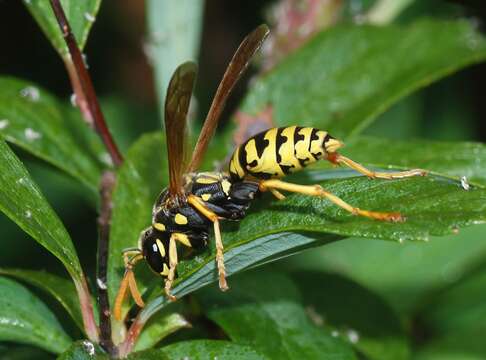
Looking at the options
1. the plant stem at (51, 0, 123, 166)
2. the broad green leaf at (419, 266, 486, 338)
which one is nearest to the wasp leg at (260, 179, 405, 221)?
the plant stem at (51, 0, 123, 166)

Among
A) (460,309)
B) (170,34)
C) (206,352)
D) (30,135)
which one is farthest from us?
(460,309)

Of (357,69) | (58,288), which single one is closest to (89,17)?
(58,288)

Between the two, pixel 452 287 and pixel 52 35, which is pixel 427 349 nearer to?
pixel 452 287

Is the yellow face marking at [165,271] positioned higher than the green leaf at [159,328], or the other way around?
the yellow face marking at [165,271]

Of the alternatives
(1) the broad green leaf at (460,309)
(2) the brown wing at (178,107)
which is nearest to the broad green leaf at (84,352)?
(2) the brown wing at (178,107)

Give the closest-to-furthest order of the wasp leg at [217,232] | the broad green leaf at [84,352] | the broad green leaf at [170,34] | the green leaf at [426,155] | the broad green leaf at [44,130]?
the broad green leaf at [84,352] → the wasp leg at [217,232] → the green leaf at [426,155] → the broad green leaf at [44,130] → the broad green leaf at [170,34]

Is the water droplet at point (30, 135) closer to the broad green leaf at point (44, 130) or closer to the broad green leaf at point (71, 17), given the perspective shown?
the broad green leaf at point (44, 130)

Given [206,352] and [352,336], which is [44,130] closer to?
[206,352]
